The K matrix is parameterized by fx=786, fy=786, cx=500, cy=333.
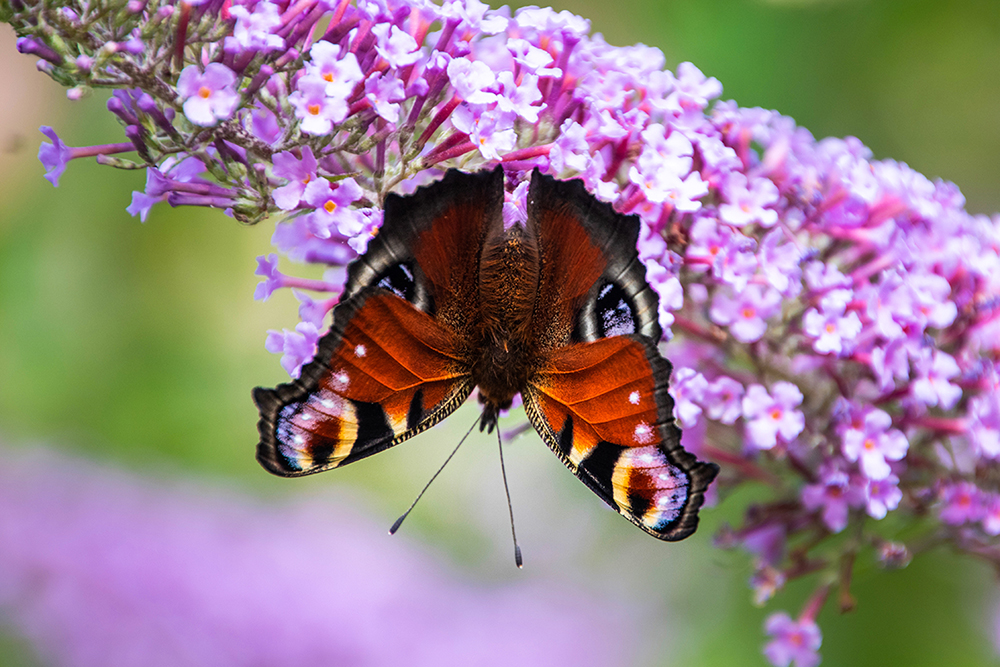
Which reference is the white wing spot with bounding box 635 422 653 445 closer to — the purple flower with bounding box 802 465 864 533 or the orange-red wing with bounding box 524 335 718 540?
the orange-red wing with bounding box 524 335 718 540

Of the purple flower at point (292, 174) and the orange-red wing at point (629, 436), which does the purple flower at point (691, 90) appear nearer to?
the orange-red wing at point (629, 436)

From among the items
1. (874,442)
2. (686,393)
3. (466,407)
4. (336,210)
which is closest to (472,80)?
(336,210)

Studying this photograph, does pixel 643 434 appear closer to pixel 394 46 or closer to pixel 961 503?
pixel 394 46

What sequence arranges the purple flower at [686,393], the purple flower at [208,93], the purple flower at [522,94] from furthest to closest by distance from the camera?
→ the purple flower at [686,393], the purple flower at [522,94], the purple flower at [208,93]

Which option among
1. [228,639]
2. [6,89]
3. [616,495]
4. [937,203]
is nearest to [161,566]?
[228,639]

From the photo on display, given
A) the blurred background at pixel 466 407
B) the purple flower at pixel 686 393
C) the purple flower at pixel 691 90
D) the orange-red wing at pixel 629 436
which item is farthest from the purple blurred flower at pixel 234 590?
the purple flower at pixel 691 90

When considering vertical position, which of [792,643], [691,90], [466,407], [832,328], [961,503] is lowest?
[466,407]

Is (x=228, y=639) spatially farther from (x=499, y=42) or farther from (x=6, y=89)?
(x=6, y=89)
